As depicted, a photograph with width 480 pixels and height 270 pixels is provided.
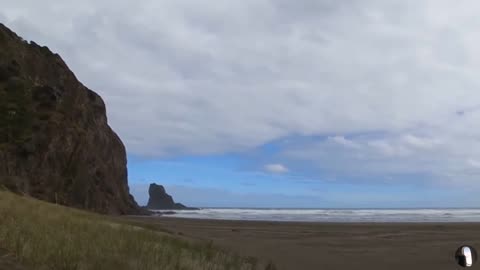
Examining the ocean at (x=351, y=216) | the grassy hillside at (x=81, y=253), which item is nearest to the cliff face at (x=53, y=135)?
the ocean at (x=351, y=216)

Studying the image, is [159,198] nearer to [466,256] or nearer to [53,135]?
[53,135]

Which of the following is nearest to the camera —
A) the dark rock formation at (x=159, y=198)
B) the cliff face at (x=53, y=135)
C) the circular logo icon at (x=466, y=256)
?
the circular logo icon at (x=466, y=256)

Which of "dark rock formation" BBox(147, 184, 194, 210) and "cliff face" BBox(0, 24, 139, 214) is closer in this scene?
"cliff face" BBox(0, 24, 139, 214)

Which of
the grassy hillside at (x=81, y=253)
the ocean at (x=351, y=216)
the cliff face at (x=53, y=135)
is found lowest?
the grassy hillside at (x=81, y=253)

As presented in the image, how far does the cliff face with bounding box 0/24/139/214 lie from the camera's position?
49.2 metres

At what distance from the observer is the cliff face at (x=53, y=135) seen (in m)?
49.2

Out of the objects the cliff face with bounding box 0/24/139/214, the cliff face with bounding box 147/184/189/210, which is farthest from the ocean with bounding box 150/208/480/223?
the cliff face with bounding box 147/184/189/210

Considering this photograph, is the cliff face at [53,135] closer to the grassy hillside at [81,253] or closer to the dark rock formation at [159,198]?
the grassy hillside at [81,253]

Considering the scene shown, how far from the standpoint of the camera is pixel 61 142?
6162 centimetres

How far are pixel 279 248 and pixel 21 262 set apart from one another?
1556cm

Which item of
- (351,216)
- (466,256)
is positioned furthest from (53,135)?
(466,256)

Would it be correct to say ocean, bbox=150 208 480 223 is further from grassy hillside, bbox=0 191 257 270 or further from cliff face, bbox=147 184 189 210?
cliff face, bbox=147 184 189 210

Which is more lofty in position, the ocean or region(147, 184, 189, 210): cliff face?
region(147, 184, 189, 210): cliff face

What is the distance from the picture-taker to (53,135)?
6003 centimetres
